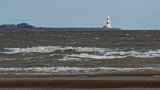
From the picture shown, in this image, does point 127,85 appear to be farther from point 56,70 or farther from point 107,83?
point 56,70

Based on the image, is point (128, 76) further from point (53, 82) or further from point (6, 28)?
point (6, 28)

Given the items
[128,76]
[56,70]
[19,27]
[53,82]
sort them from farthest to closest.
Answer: [19,27] < [56,70] < [128,76] < [53,82]

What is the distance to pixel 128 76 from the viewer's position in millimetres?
13969

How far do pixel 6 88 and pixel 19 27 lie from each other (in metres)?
104

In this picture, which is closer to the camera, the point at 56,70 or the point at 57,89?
the point at 57,89

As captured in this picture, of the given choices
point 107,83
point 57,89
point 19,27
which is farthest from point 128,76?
point 19,27

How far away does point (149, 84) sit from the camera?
11422 mm

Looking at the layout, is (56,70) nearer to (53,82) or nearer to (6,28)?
→ (53,82)

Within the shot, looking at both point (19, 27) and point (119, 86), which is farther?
point (19, 27)

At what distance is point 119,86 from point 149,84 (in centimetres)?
89

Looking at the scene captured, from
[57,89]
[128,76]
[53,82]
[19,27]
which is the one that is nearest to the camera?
[57,89]

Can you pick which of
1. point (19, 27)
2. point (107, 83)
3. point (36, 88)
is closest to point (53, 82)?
point (36, 88)

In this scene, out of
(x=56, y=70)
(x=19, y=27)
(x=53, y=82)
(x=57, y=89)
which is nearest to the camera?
(x=57, y=89)

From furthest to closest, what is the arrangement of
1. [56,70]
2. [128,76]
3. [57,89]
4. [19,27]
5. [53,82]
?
[19,27]
[56,70]
[128,76]
[53,82]
[57,89]
